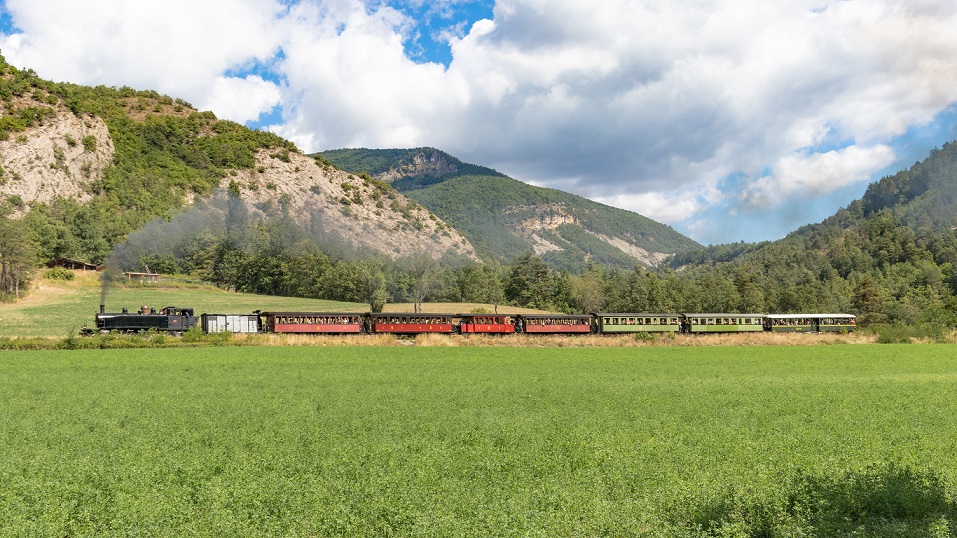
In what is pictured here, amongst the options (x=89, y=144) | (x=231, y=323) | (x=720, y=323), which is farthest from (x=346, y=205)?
(x=720, y=323)

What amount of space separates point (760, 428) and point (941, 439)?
450cm

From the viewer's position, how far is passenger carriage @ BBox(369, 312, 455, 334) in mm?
59312

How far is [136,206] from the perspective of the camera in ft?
415

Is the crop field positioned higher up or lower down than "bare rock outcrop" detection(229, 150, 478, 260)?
lower down

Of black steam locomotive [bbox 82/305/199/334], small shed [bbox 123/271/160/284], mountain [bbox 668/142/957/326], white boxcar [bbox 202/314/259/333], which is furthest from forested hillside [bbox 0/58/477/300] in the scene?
mountain [bbox 668/142/957/326]

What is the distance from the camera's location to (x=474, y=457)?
47.0ft

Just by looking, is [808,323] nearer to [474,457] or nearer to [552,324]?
[552,324]

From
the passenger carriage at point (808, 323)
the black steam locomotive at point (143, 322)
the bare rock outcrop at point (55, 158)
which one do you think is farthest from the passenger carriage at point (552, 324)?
the bare rock outcrop at point (55, 158)

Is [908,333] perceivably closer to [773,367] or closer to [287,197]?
[773,367]

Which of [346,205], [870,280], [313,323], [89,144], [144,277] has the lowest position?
[313,323]

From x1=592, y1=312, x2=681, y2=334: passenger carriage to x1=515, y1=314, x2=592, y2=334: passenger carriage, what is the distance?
1.72 metres

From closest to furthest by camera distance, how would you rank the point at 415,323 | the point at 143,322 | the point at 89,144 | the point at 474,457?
the point at 474,457, the point at 143,322, the point at 415,323, the point at 89,144

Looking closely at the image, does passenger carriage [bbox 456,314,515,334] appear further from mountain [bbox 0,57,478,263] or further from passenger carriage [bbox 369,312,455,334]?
mountain [bbox 0,57,478,263]

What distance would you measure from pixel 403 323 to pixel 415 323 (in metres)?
1.22
